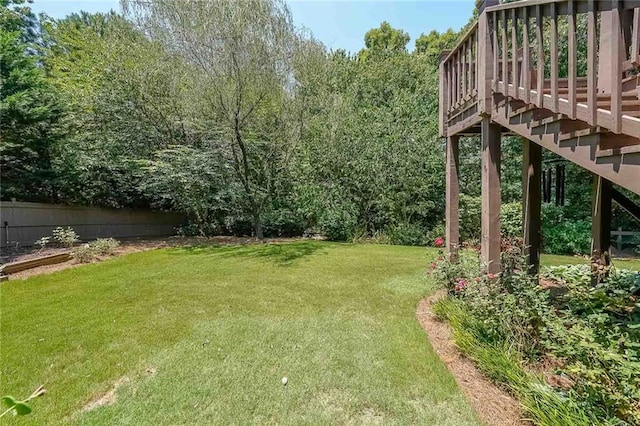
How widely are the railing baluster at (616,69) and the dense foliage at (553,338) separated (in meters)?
1.25

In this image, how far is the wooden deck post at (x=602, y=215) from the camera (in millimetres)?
3775

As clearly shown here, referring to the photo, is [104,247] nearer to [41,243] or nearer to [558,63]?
[41,243]

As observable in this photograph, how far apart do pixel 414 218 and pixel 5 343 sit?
29.7ft

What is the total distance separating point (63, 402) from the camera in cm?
245

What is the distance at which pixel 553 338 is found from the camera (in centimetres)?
258

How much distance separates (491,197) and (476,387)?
1680 mm

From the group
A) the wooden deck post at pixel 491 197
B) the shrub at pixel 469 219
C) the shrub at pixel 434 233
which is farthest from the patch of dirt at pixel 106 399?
the shrub at pixel 469 219

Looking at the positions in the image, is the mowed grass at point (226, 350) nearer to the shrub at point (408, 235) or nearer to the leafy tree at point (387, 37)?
the shrub at point (408, 235)

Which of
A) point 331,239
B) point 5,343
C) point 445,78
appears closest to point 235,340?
point 5,343

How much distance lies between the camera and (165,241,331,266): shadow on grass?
7.58 m

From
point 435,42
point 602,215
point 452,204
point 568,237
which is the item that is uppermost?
point 435,42

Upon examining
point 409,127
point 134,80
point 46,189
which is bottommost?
point 46,189

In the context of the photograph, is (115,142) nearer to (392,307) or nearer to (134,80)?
(134,80)

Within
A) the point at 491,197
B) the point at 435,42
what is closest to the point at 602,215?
the point at 491,197
